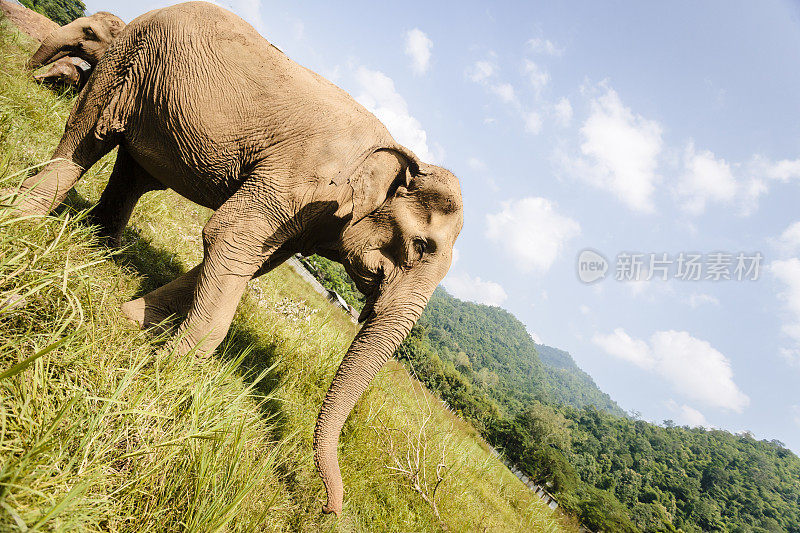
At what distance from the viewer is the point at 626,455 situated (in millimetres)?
64750

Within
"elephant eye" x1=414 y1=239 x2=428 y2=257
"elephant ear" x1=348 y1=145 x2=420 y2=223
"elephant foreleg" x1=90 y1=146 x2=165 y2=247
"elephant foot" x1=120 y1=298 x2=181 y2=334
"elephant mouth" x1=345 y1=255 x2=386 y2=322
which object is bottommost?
"elephant foot" x1=120 y1=298 x2=181 y2=334

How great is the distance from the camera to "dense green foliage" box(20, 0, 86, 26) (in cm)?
3162

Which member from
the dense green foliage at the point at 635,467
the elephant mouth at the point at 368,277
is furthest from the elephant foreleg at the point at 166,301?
the dense green foliage at the point at 635,467

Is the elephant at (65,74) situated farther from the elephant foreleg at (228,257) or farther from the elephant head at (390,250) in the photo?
the elephant head at (390,250)

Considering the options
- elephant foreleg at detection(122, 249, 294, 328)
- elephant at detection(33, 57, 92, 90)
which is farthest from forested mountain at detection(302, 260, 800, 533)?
elephant foreleg at detection(122, 249, 294, 328)

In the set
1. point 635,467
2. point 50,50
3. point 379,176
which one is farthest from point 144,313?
point 635,467

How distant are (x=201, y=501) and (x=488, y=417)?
54859 millimetres

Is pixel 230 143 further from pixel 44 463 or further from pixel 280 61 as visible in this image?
pixel 44 463

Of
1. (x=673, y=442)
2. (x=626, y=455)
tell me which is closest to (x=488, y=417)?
(x=626, y=455)

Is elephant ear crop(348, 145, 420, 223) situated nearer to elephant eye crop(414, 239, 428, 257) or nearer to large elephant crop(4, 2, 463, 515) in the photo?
large elephant crop(4, 2, 463, 515)

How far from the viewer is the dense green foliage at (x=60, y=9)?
31.6 meters

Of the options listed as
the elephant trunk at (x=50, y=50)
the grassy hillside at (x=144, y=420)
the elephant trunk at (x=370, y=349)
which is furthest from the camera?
the elephant trunk at (x=50, y=50)

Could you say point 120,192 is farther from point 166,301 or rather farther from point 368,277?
point 368,277

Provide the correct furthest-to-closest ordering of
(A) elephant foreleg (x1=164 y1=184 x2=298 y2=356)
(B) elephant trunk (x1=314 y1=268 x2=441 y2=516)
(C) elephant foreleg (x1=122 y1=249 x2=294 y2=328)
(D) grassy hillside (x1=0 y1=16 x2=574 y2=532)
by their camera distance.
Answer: (C) elephant foreleg (x1=122 y1=249 x2=294 y2=328) < (B) elephant trunk (x1=314 y1=268 x2=441 y2=516) < (A) elephant foreleg (x1=164 y1=184 x2=298 y2=356) < (D) grassy hillside (x1=0 y1=16 x2=574 y2=532)
